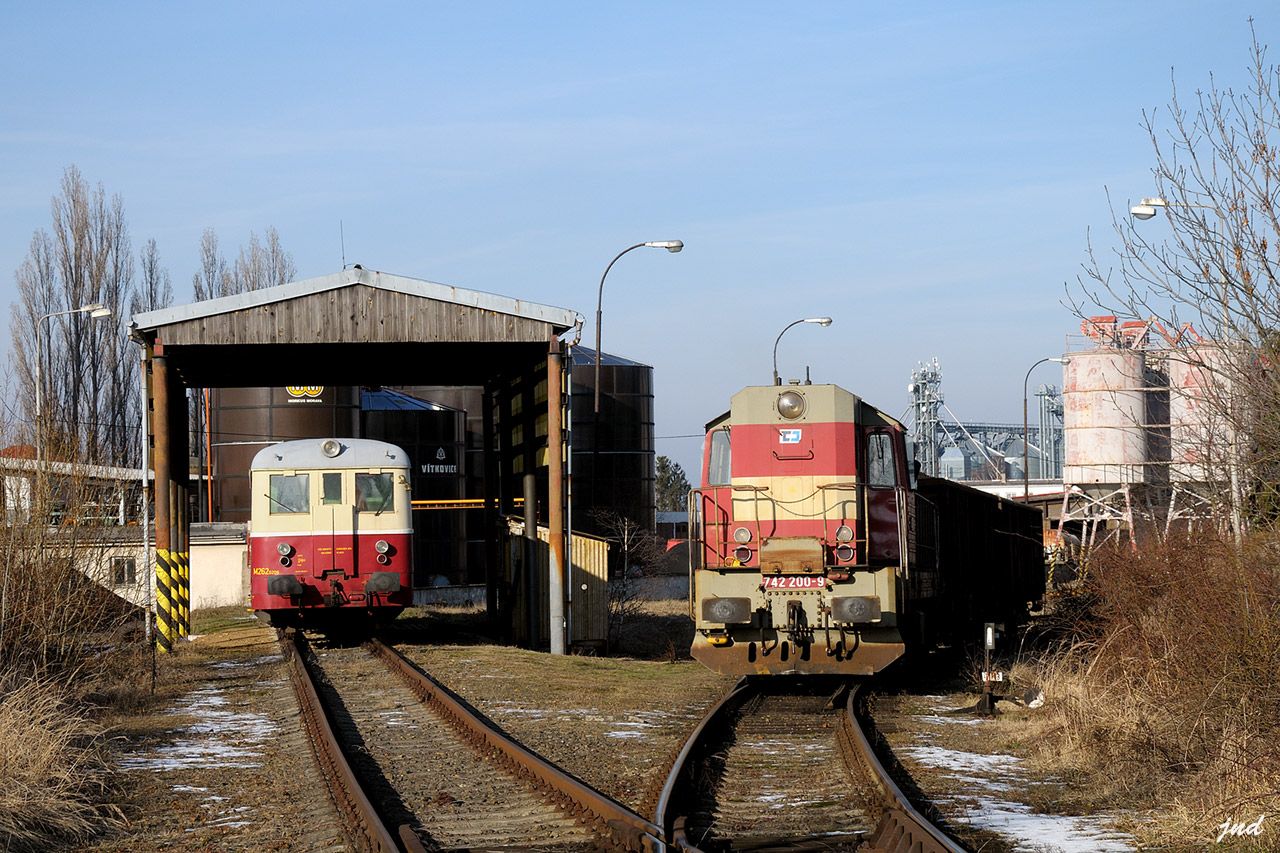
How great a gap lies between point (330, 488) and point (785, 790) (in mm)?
13264

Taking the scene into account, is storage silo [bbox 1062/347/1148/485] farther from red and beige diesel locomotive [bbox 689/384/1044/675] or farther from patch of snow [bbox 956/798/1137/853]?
patch of snow [bbox 956/798/1137/853]

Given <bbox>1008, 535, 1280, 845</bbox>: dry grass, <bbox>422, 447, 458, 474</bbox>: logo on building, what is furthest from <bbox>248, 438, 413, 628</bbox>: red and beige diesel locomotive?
<bbox>422, 447, 458, 474</bbox>: logo on building

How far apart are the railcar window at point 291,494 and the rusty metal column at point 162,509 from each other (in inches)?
69.9

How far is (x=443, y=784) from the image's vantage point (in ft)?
34.0

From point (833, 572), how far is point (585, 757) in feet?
14.7

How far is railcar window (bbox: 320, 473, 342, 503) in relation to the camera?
21.8 m

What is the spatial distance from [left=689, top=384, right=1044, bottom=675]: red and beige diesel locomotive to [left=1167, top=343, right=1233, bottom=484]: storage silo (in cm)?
347

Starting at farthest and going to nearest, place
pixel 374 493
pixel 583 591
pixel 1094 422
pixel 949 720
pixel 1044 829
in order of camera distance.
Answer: pixel 1094 422 → pixel 583 591 → pixel 374 493 → pixel 949 720 → pixel 1044 829

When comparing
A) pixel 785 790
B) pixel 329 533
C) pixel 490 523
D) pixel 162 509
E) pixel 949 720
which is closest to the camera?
pixel 785 790

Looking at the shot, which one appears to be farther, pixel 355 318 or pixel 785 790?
pixel 355 318

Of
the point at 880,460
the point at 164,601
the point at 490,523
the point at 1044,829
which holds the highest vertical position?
the point at 880,460

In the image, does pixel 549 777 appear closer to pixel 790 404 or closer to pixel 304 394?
pixel 790 404

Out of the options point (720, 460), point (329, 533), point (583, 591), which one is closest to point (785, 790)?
point (720, 460)

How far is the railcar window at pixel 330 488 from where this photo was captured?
71.6ft
